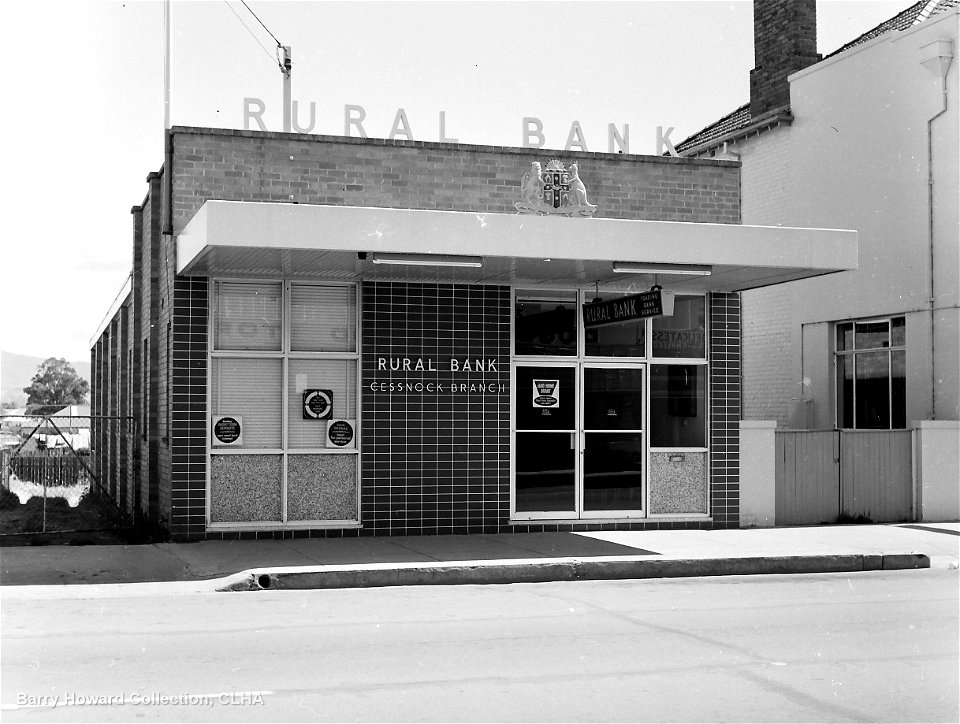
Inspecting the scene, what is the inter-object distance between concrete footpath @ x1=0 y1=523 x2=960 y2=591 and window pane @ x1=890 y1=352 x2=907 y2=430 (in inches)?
219

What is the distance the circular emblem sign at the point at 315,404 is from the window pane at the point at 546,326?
2.64m

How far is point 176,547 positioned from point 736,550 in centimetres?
656

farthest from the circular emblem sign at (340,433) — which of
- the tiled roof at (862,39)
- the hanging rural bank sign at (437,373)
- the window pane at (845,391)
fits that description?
the tiled roof at (862,39)

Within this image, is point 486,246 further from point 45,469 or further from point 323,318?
point 45,469

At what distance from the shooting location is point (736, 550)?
1351 centimetres

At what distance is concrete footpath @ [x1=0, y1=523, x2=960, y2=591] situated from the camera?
11.5 metres

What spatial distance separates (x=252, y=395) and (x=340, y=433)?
119 centimetres

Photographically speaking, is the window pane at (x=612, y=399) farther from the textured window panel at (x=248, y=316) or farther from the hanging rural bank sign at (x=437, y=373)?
the textured window panel at (x=248, y=316)

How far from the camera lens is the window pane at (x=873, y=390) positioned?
2083 cm

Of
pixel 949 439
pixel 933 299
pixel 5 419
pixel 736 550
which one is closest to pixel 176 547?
pixel 5 419

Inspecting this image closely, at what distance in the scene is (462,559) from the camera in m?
12.5

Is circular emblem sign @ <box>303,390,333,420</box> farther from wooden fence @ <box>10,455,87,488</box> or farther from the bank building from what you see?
wooden fence @ <box>10,455,87,488</box>

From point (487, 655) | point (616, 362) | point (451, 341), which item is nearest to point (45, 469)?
point (451, 341)

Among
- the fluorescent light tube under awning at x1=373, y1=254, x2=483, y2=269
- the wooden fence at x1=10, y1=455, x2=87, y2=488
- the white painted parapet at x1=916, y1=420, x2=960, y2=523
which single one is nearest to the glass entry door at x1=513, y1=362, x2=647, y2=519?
the fluorescent light tube under awning at x1=373, y1=254, x2=483, y2=269
